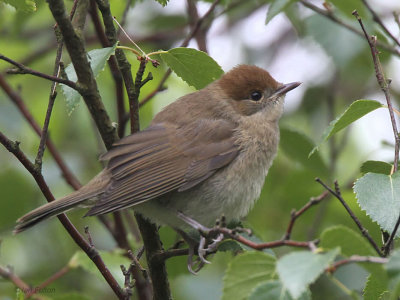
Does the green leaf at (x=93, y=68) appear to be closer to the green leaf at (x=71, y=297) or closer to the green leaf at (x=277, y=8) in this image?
the green leaf at (x=71, y=297)

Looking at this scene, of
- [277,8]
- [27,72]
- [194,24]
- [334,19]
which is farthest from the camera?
[194,24]

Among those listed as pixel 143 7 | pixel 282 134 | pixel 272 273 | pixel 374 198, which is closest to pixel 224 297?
pixel 272 273

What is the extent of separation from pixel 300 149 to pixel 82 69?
6.61ft

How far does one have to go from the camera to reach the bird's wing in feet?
11.0

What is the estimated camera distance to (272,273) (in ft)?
6.91

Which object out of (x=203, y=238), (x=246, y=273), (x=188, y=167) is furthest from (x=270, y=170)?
(x=246, y=273)

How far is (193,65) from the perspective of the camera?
3113 millimetres

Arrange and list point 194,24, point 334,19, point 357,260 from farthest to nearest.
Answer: point 194,24, point 334,19, point 357,260

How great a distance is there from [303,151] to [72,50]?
2.10m

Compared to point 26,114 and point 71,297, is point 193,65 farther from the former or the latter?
point 26,114

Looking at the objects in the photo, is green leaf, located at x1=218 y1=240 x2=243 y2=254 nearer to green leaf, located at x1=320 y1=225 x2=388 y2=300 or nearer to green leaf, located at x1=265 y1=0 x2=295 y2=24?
green leaf, located at x1=320 y1=225 x2=388 y2=300

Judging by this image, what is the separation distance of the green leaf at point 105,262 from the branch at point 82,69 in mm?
804

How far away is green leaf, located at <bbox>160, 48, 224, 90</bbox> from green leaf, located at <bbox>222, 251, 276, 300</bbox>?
1240 mm

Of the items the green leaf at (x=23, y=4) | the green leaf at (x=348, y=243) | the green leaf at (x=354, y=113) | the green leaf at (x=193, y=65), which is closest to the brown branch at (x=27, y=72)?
the green leaf at (x=23, y=4)
